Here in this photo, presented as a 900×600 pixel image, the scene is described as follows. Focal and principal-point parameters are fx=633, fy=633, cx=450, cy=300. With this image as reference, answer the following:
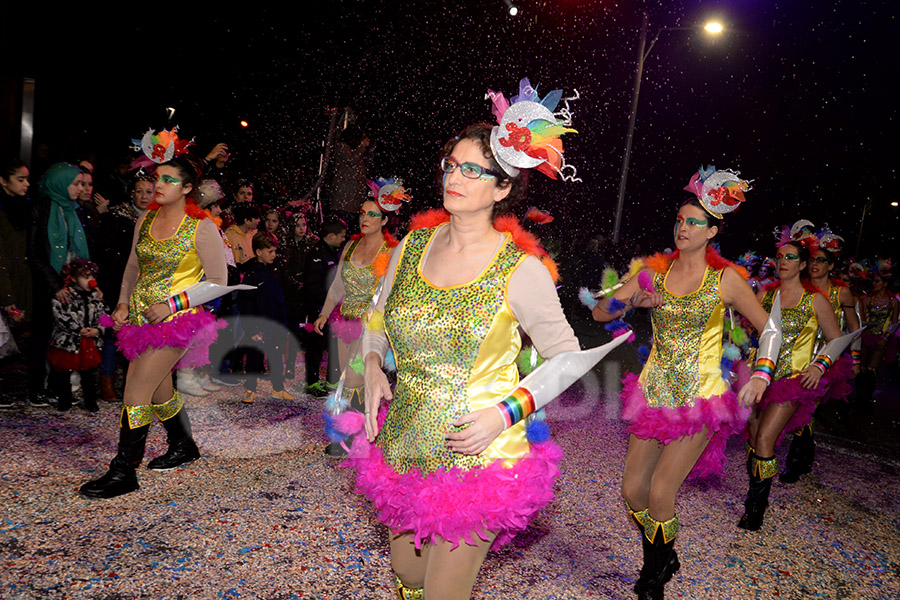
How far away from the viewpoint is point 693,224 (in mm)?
3811

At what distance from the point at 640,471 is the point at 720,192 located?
1719 mm

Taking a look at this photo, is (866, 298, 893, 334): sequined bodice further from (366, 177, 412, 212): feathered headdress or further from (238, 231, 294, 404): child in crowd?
(238, 231, 294, 404): child in crowd

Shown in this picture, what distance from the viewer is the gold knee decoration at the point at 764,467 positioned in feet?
15.4

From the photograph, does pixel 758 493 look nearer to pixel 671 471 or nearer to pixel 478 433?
pixel 671 471

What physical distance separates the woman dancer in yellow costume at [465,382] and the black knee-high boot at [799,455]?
4701 mm

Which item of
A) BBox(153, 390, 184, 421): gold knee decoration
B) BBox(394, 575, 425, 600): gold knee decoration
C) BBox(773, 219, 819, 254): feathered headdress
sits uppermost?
BBox(773, 219, 819, 254): feathered headdress

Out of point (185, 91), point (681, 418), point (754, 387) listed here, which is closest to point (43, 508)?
point (681, 418)

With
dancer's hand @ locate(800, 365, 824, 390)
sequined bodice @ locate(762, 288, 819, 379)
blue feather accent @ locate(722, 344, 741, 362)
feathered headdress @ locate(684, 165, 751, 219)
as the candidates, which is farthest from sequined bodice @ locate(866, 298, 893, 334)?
feathered headdress @ locate(684, 165, 751, 219)

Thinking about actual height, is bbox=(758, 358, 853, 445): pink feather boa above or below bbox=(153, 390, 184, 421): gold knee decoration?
above

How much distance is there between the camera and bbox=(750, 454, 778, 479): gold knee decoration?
4684 millimetres

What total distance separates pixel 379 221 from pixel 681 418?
319 centimetres

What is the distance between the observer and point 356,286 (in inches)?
224

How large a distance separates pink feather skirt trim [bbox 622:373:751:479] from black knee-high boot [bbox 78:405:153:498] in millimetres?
3015

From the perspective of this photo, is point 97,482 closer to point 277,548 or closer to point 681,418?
point 277,548
